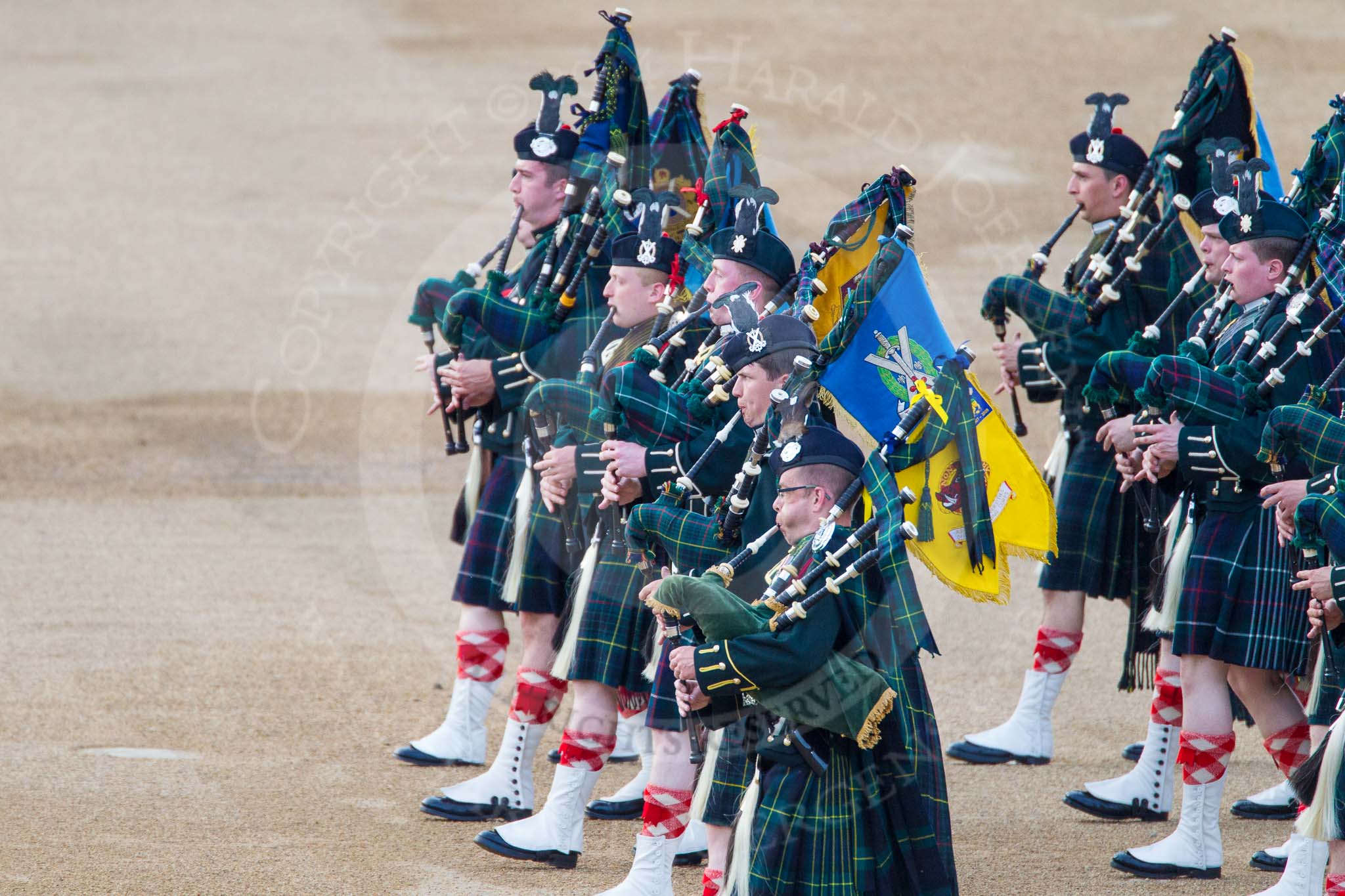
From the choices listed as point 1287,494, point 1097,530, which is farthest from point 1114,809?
point 1287,494

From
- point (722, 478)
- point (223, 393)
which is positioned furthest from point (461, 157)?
point (722, 478)

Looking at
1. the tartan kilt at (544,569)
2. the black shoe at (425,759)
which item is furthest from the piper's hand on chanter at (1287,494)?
the black shoe at (425,759)

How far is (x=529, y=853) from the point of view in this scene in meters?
4.18

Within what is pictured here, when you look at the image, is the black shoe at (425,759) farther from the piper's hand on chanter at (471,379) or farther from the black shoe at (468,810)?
the piper's hand on chanter at (471,379)

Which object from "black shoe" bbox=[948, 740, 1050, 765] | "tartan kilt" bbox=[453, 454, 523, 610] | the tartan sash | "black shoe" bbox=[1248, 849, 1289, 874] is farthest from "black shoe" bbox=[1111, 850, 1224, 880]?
"tartan kilt" bbox=[453, 454, 523, 610]

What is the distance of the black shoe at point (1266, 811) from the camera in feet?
15.3

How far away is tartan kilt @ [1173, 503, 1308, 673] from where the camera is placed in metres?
4.05

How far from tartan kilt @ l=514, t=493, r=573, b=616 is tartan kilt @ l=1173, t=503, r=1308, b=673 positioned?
171 cm

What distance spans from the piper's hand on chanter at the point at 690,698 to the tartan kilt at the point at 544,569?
1356 mm

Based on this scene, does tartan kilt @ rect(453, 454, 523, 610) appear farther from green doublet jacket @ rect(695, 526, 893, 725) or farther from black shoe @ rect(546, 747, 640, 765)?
green doublet jacket @ rect(695, 526, 893, 725)

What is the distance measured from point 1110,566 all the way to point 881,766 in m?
2.15

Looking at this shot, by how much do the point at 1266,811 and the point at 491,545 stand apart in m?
2.41

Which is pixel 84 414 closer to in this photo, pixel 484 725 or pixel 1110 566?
pixel 484 725

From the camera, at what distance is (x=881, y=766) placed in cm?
315
